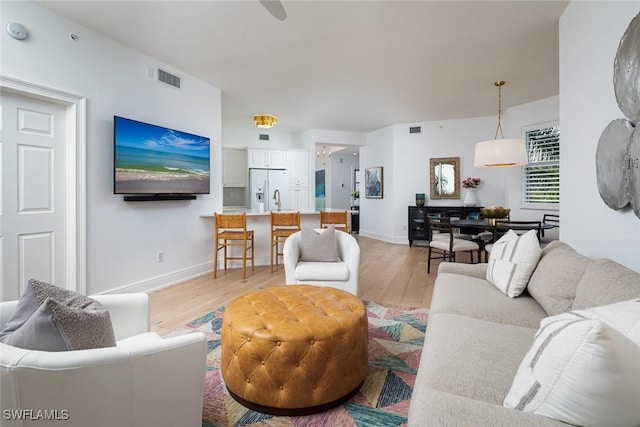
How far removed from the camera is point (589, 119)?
223 cm

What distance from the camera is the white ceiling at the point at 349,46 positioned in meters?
2.71

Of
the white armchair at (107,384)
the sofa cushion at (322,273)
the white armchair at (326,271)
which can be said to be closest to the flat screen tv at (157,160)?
the white armchair at (326,271)

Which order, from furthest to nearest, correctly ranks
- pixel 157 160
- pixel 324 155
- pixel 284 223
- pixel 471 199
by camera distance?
pixel 324 155
pixel 471 199
pixel 284 223
pixel 157 160

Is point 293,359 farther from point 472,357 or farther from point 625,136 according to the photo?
point 625,136

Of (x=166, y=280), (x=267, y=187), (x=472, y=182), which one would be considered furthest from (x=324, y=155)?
(x=166, y=280)

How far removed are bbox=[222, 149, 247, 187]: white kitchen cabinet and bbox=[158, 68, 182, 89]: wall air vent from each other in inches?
116

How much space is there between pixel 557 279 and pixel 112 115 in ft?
13.5

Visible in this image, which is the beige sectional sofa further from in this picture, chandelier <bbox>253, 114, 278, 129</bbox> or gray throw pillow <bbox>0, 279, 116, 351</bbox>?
chandelier <bbox>253, 114, 278, 129</bbox>

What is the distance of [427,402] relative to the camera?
0.89m

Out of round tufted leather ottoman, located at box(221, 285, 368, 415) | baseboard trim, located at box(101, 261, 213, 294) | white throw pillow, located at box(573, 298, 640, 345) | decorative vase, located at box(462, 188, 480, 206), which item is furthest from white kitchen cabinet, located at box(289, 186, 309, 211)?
white throw pillow, located at box(573, 298, 640, 345)

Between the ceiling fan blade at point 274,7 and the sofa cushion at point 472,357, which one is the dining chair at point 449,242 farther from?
the ceiling fan blade at point 274,7

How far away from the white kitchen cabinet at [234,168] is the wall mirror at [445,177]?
431 centimetres

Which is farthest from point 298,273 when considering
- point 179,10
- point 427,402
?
point 179,10

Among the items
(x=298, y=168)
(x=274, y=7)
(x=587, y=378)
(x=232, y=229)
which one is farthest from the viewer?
(x=298, y=168)
